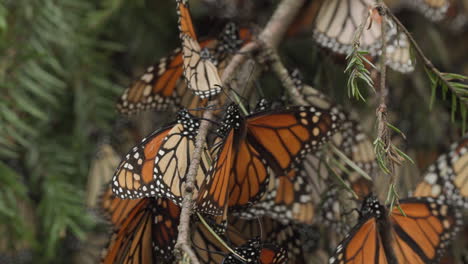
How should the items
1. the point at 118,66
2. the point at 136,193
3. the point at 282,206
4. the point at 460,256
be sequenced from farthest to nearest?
1. the point at 118,66
2. the point at 460,256
3. the point at 282,206
4. the point at 136,193

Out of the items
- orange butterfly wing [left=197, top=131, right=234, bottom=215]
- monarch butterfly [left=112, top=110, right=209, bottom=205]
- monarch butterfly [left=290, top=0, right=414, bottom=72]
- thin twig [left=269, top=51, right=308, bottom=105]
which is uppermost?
monarch butterfly [left=290, top=0, right=414, bottom=72]

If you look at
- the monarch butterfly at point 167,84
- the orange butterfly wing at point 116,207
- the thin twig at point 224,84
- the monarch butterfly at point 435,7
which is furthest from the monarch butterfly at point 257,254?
the monarch butterfly at point 435,7

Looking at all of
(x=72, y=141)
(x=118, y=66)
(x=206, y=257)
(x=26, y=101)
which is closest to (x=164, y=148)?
(x=206, y=257)

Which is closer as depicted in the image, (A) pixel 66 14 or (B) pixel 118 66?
(A) pixel 66 14

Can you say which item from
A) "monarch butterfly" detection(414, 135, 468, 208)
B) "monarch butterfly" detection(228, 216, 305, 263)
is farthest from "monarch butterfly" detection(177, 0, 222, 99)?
"monarch butterfly" detection(414, 135, 468, 208)

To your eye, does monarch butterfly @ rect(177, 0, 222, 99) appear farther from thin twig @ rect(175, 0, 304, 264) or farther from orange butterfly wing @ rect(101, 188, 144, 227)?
orange butterfly wing @ rect(101, 188, 144, 227)

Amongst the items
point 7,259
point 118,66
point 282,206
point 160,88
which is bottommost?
point 282,206

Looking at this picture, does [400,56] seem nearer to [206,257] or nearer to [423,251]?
[423,251]

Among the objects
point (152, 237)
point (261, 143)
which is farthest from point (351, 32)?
point (152, 237)

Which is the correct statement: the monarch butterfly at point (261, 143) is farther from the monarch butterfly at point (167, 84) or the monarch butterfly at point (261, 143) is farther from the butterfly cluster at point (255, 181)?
the monarch butterfly at point (167, 84)
